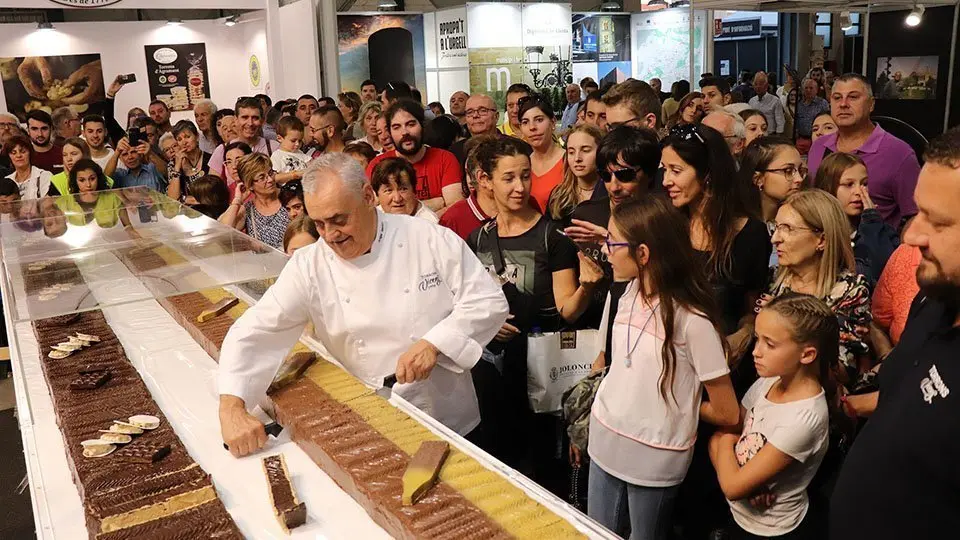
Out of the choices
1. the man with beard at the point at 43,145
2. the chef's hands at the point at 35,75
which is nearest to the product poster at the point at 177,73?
the chef's hands at the point at 35,75

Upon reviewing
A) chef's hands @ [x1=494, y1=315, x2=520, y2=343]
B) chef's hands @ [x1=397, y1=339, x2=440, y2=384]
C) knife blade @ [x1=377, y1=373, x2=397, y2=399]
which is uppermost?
chef's hands @ [x1=397, y1=339, x2=440, y2=384]

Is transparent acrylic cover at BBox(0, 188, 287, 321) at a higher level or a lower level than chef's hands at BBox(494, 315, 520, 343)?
higher

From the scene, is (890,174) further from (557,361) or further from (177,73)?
(177,73)

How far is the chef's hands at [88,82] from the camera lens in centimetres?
1122

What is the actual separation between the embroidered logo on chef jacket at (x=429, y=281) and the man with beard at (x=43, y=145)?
5.98 metres

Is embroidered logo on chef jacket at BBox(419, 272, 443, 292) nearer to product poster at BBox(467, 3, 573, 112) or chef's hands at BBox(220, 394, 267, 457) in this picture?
chef's hands at BBox(220, 394, 267, 457)

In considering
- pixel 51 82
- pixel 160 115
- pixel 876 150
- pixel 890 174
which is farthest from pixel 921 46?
pixel 51 82

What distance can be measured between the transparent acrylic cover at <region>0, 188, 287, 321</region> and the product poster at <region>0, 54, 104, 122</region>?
664 centimetres

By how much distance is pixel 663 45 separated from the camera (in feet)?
47.2

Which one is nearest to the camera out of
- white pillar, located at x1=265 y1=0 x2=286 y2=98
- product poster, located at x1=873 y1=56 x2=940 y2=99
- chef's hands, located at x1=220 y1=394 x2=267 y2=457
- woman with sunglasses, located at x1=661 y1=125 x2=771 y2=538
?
chef's hands, located at x1=220 y1=394 x2=267 y2=457

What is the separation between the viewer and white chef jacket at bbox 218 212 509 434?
232cm

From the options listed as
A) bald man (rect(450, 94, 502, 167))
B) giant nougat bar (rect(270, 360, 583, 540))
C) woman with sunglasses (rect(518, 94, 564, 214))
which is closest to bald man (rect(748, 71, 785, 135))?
bald man (rect(450, 94, 502, 167))

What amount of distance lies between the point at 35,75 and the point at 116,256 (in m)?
8.47

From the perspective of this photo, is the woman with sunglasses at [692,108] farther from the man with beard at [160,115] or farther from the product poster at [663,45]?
the product poster at [663,45]
